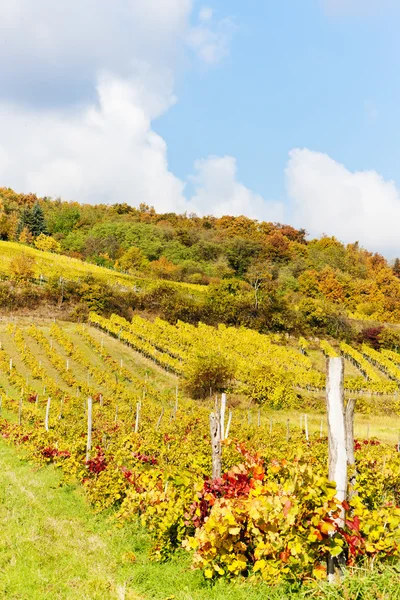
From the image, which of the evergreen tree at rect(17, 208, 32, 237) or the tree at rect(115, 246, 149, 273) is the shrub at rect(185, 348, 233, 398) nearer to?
the tree at rect(115, 246, 149, 273)

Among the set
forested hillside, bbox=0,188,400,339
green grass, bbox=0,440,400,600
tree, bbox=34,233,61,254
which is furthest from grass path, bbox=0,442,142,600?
tree, bbox=34,233,61,254

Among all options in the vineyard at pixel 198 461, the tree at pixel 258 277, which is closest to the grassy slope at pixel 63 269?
the tree at pixel 258 277

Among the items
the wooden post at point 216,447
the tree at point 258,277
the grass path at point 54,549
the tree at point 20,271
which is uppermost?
the tree at point 258,277

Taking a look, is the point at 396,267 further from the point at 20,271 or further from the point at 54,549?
the point at 54,549

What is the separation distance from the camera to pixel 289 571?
430cm

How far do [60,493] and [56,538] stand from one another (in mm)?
2931

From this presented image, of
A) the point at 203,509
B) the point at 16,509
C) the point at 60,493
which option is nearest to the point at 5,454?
the point at 60,493

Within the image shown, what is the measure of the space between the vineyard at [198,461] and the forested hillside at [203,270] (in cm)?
1556

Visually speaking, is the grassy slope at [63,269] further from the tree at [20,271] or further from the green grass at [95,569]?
the green grass at [95,569]

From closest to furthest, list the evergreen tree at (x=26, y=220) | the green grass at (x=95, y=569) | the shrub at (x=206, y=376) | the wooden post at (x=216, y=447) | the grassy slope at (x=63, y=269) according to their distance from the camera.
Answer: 1. the green grass at (x=95, y=569)
2. the wooden post at (x=216, y=447)
3. the shrub at (x=206, y=376)
4. the grassy slope at (x=63, y=269)
5. the evergreen tree at (x=26, y=220)

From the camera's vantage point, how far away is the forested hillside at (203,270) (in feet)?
179

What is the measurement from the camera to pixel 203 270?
275 ft

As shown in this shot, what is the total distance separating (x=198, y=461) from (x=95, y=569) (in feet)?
7.59

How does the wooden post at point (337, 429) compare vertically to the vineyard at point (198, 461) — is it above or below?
above
